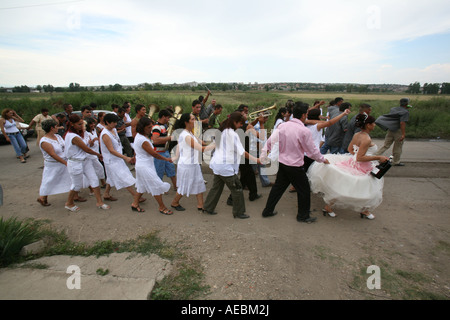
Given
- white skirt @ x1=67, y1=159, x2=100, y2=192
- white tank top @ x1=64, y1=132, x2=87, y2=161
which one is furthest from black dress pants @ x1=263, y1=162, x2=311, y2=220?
white tank top @ x1=64, y1=132, x2=87, y2=161

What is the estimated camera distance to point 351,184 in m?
4.20

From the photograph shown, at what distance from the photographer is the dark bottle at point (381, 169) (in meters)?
3.97

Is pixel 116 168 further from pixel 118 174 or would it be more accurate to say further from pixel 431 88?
pixel 431 88

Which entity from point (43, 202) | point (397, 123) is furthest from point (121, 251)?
point (397, 123)

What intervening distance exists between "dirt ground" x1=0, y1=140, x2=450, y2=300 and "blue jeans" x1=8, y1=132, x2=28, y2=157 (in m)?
3.30

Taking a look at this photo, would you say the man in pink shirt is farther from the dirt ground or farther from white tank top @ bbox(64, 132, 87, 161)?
white tank top @ bbox(64, 132, 87, 161)

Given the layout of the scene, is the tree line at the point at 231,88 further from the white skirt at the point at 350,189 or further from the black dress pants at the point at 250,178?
the white skirt at the point at 350,189

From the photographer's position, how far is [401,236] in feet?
13.0

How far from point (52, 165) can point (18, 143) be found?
5270mm

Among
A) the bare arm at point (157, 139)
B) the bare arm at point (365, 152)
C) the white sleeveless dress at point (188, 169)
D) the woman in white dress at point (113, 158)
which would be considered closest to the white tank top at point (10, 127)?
the woman in white dress at point (113, 158)

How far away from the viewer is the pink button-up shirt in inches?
162

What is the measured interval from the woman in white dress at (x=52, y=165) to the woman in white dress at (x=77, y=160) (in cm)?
26
